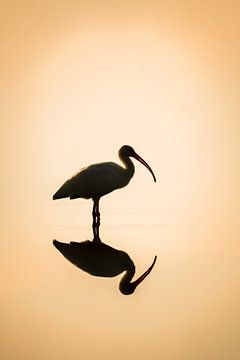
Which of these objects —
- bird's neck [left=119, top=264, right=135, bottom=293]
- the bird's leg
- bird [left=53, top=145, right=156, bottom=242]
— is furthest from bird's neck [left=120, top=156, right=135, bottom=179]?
bird's neck [left=119, top=264, right=135, bottom=293]

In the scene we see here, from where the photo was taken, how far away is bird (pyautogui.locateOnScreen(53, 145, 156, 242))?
3.95 ft

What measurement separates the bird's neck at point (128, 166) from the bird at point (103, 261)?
0.68 ft

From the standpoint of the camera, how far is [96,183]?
3.95ft

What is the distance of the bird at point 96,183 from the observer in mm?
1205

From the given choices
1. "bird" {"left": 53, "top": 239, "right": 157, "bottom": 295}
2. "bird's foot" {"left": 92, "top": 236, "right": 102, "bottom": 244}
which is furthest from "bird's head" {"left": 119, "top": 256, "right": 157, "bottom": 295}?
"bird's foot" {"left": 92, "top": 236, "right": 102, "bottom": 244}

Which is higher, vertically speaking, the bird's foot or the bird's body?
the bird's body

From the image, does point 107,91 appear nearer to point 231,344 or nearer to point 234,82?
point 234,82

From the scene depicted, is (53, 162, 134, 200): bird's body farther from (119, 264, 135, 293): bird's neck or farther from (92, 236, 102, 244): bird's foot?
(119, 264, 135, 293): bird's neck

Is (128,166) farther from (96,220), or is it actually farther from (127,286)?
(127,286)

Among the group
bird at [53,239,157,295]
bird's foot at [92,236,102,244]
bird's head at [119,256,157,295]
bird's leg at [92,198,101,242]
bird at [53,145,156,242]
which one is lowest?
bird's head at [119,256,157,295]

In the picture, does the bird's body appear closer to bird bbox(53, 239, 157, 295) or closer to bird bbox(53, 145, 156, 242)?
bird bbox(53, 145, 156, 242)

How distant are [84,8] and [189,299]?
0.86 m

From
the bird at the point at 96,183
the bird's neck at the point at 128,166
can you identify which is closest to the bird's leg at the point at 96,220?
the bird at the point at 96,183

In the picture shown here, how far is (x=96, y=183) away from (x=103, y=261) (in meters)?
0.21
